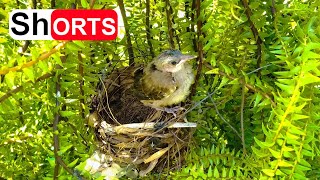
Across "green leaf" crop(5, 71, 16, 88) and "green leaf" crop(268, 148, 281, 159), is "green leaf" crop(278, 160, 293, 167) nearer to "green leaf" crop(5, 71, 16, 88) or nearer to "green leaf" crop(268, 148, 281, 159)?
"green leaf" crop(268, 148, 281, 159)

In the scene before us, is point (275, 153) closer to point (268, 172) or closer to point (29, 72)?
point (268, 172)

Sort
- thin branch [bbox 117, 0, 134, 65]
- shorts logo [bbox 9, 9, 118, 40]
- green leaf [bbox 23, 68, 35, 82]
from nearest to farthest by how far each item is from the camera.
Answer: green leaf [bbox 23, 68, 35, 82] → shorts logo [bbox 9, 9, 118, 40] → thin branch [bbox 117, 0, 134, 65]

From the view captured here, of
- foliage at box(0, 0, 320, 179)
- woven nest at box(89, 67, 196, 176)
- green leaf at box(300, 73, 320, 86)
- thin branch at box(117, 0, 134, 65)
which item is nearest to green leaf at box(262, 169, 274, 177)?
foliage at box(0, 0, 320, 179)

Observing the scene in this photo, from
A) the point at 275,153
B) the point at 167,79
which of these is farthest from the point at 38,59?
the point at 167,79

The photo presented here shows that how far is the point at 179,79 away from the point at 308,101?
346mm

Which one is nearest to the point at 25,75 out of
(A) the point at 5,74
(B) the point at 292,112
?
(A) the point at 5,74

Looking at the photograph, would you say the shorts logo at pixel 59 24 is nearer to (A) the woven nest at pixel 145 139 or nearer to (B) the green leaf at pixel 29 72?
(B) the green leaf at pixel 29 72

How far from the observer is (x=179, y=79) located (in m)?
1.00

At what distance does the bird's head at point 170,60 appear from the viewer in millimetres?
897

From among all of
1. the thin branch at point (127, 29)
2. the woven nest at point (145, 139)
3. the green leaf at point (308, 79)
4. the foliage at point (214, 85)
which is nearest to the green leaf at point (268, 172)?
the foliage at point (214, 85)

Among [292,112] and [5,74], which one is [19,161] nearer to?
[5,74]

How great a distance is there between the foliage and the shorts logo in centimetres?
2

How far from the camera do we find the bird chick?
94cm

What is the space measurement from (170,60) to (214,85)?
0.53 ft
